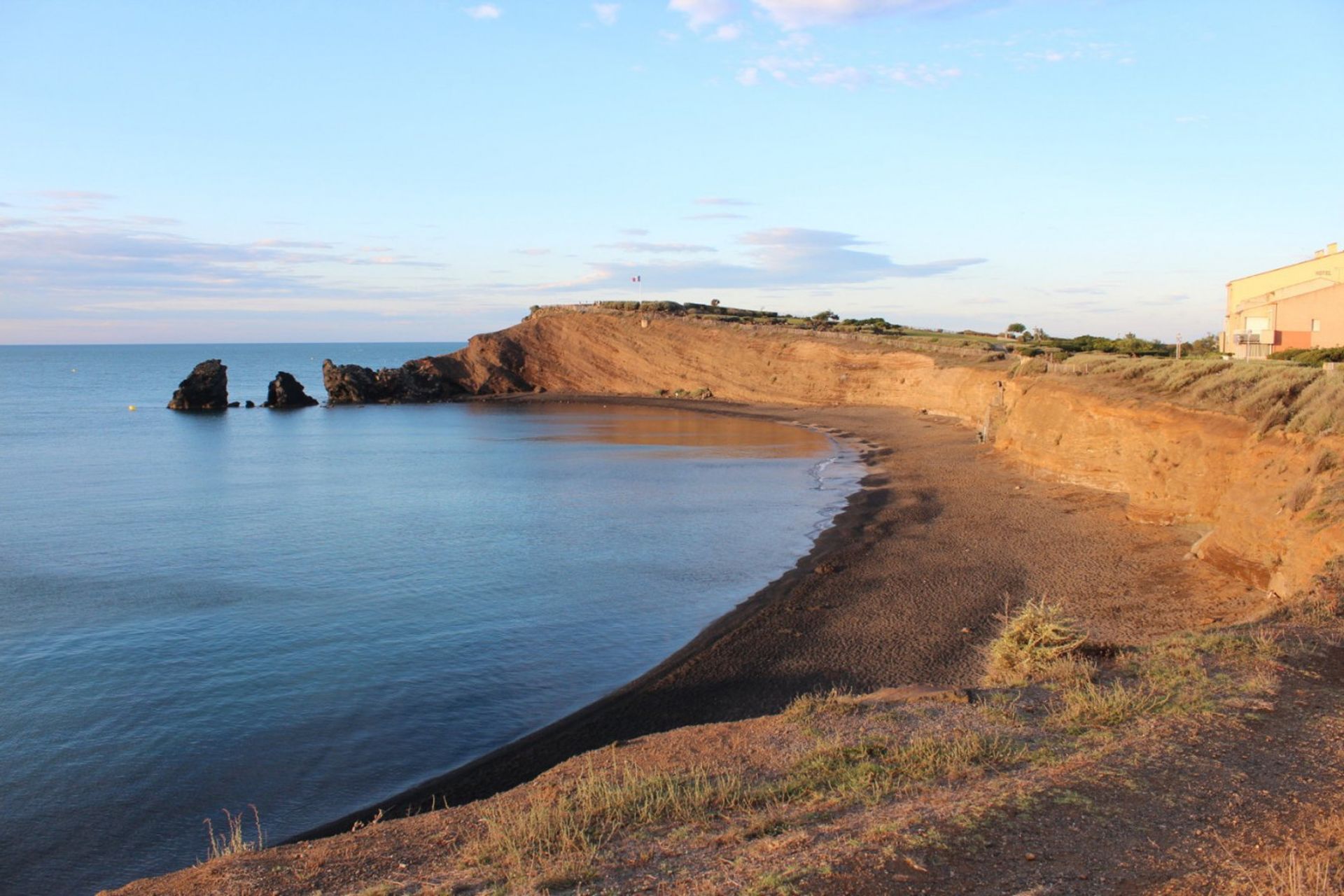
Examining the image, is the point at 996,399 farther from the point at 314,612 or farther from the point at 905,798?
the point at 905,798

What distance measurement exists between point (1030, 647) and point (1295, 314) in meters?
25.3

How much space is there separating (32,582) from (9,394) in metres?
82.8

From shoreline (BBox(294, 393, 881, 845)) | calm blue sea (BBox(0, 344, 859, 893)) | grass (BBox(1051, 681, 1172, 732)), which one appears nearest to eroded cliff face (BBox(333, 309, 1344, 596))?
grass (BBox(1051, 681, 1172, 732))

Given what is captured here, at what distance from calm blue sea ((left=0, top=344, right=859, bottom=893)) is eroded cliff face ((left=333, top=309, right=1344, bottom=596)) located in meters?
6.68

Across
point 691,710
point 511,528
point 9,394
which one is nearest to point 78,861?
point 691,710

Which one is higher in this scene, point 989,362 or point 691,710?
point 989,362

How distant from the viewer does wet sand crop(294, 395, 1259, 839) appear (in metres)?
10.3

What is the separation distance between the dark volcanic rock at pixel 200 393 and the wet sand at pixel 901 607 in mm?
56510

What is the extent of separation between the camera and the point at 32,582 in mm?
17375

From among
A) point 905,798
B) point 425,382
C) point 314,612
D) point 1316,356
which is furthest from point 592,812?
point 425,382

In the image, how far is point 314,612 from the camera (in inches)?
608

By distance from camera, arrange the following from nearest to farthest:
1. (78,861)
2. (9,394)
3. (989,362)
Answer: (78,861), (989,362), (9,394)

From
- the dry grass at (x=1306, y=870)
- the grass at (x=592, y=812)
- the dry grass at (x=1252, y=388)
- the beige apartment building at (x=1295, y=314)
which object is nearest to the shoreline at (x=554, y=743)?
the grass at (x=592, y=812)

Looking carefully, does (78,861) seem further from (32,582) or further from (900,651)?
(32,582)
